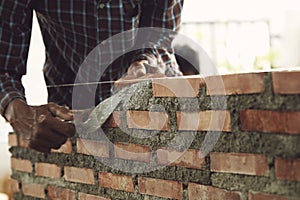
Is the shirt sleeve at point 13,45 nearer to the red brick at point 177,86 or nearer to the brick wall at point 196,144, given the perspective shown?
the brick wall at point 196,144

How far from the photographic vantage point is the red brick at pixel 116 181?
1.11 m

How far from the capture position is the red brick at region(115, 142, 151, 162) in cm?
106

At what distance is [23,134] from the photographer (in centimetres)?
134

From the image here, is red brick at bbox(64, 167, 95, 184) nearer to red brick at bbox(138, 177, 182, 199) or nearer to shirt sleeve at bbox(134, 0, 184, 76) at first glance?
red brick at bbox(138, 177, 182, 199)

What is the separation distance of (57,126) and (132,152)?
216mm

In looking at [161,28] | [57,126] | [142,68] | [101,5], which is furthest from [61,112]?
[161,28]

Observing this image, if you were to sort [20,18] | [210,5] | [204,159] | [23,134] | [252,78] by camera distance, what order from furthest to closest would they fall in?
[210,5] < [20,18] < [23,134] < [204,159] < [252,78]

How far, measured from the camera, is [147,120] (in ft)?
3.43

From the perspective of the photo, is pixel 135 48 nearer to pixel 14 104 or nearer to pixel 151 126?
pixel 14 104

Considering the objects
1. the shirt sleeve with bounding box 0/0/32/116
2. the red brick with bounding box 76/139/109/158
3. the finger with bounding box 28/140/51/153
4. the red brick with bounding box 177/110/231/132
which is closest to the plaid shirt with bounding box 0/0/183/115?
the shirt sleeve with bounding box 0/0/32/116

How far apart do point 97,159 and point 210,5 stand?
196 inches

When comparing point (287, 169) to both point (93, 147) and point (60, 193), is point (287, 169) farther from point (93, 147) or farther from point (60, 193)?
point (60, 193)

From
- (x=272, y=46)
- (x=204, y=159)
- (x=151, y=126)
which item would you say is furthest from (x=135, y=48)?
(x=272, y=46)

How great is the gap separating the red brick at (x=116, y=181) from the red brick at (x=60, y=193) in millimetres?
125
